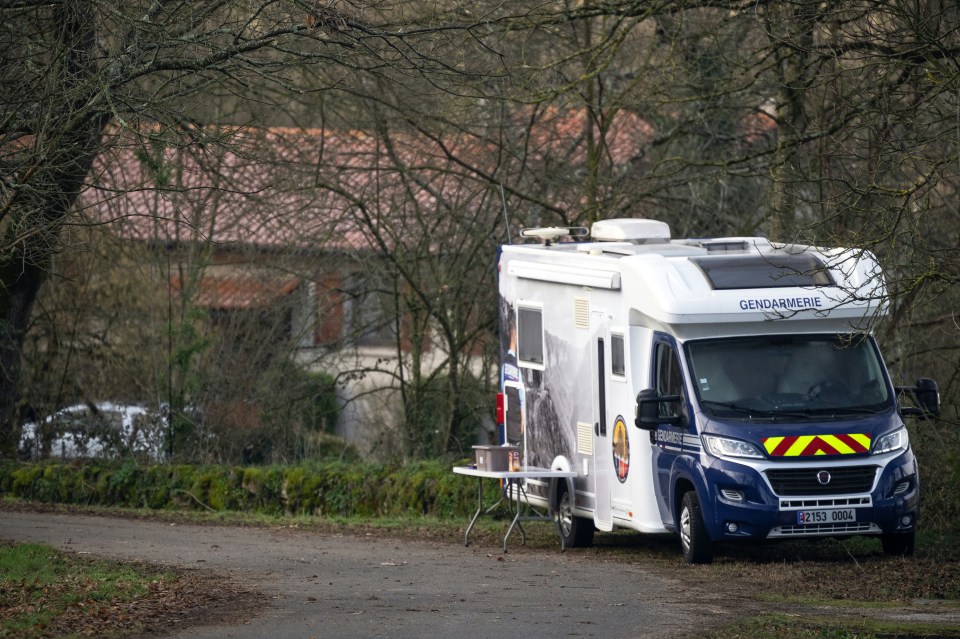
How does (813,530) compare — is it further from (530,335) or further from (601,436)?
(530,335)

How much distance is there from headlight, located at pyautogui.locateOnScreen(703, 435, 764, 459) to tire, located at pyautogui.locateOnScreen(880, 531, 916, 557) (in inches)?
62.5

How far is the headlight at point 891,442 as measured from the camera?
12.0 metres

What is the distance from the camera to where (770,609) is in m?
9.55

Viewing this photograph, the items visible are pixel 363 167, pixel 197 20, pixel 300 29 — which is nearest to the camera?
pixel 300 29

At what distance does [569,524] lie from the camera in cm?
1426

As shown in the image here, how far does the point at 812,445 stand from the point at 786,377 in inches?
30.7

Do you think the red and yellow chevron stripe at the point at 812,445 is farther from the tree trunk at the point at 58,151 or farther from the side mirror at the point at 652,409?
the tree trunk at the point at 58,151

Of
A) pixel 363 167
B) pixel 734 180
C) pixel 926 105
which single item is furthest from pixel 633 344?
pixel 734 180

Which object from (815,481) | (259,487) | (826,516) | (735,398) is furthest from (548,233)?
(259,487)

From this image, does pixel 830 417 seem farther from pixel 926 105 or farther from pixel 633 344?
pixel 926 105

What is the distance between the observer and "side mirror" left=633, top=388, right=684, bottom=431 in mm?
12344

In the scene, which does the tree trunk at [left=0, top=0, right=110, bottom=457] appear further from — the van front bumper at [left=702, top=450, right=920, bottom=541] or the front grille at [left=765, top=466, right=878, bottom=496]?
the front grille at [left=765, top=466, right=878, bottom=496]

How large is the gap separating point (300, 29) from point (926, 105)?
6201 mm

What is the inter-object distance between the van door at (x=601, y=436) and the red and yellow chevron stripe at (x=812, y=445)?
211cm
